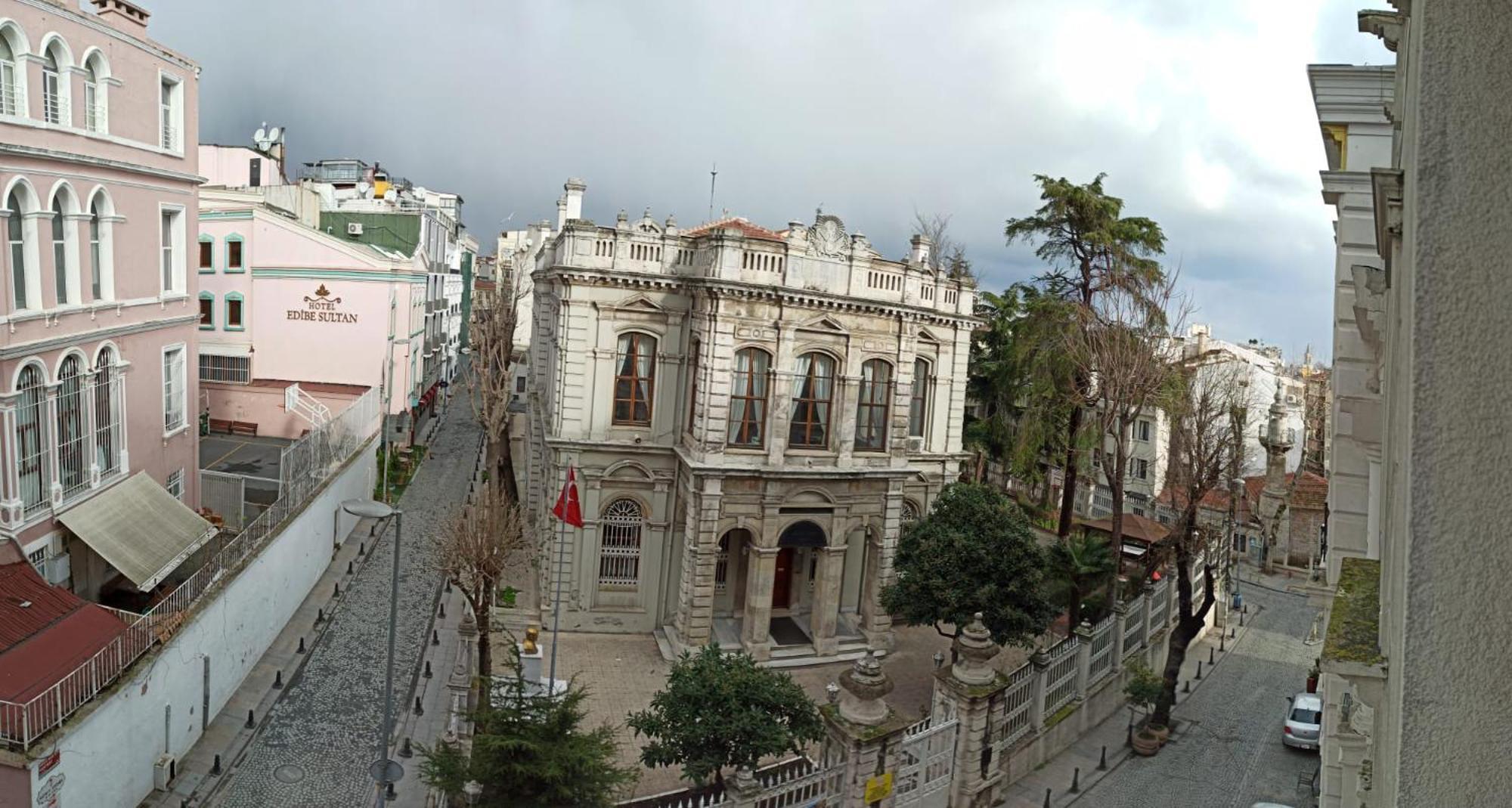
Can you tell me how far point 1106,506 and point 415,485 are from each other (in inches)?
1092

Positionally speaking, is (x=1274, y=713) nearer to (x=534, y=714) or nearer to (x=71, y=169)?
(x=534, y=714)

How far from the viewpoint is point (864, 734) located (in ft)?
45.4

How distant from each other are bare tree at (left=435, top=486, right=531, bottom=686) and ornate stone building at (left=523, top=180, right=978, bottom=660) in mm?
3316

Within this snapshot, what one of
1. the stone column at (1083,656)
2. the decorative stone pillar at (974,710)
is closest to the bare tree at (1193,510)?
the stone column at (1083,656)

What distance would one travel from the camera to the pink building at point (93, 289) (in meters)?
16.8

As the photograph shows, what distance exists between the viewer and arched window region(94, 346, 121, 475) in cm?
1964

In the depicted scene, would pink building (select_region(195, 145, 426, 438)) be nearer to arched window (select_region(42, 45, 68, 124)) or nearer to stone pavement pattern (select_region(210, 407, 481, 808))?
stone pavement pattern (select_region(210, 407, 481, 808))

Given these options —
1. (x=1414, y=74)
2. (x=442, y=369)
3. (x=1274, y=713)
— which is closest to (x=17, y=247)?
(x=1414, y=74)

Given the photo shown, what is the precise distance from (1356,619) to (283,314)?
3799 cm

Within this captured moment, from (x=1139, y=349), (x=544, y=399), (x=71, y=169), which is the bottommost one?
(x=544, y=399)

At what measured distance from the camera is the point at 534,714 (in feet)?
40.3

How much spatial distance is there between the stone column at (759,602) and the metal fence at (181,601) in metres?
10.8

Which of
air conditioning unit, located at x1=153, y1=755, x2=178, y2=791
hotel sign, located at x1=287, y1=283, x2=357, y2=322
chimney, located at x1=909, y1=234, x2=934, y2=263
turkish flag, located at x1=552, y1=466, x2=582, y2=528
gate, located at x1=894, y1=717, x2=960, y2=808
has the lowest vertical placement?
air conditioning unit, located at x1=153, y1=755, x2=178, y2=791

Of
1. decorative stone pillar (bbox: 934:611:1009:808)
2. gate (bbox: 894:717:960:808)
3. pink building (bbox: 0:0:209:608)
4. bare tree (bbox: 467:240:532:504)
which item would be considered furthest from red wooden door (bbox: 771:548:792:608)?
pink building (bbox: 0:0:209:608)
